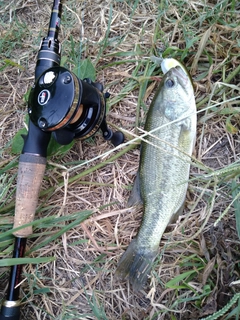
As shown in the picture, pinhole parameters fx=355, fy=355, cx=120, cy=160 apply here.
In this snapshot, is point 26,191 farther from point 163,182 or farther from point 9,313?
point 163,182

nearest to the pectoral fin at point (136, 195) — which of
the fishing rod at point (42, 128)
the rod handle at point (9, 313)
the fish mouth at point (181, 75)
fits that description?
the fishing rod at point (42, 128)

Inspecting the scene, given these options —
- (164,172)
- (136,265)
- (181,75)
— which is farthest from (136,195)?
(181,75)

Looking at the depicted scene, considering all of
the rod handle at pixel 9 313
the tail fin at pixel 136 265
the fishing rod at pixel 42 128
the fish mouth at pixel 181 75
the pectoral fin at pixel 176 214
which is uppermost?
the fish mouth at pixel 181 75

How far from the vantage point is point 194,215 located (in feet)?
7.18

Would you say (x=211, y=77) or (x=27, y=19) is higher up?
(x=27, y=19)

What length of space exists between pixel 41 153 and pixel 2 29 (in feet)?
4.32

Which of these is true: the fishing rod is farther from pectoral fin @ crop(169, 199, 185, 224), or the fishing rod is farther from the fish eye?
pectoral fin @ crop(169, 199, 185, 224)

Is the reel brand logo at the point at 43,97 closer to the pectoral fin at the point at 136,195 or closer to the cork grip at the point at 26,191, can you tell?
the cork grip at the point at 26,191

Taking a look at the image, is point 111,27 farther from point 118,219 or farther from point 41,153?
point 118,219

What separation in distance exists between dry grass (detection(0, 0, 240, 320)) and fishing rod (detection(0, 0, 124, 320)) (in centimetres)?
17

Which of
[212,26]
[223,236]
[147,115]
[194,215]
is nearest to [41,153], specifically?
[147,115]

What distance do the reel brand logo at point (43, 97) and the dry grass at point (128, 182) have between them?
51 centimetres

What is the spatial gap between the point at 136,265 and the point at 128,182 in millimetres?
531

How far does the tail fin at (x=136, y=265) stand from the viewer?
6.87ft
